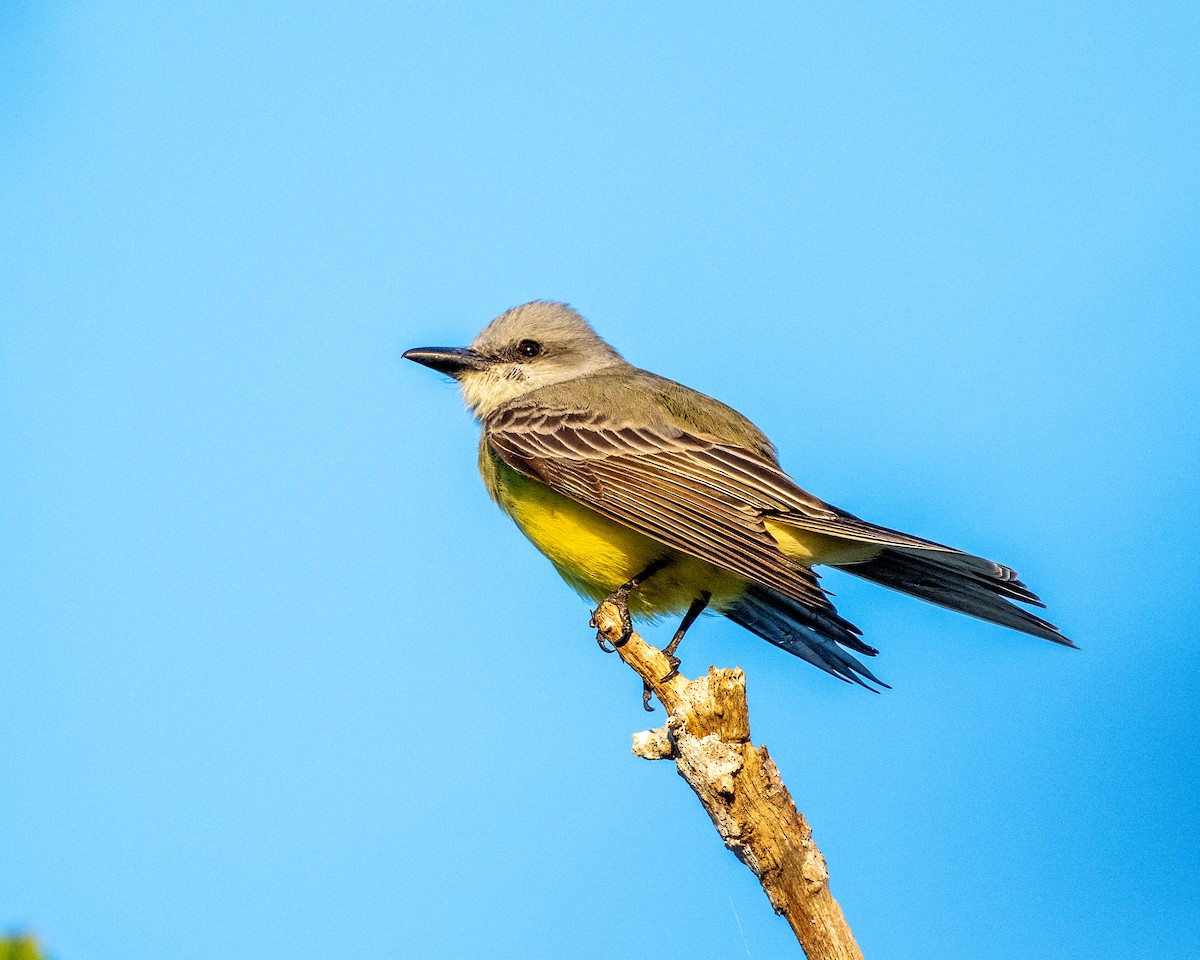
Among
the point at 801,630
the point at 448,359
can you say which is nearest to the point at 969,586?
the point at 801,630

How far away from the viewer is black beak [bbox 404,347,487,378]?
258 inches

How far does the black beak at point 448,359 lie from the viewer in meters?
6.55

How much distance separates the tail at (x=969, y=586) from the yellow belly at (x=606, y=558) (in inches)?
28.7

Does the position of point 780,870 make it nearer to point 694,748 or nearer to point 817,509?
point 694,748

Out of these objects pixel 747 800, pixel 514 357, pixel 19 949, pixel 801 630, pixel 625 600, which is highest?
pixel 514 357

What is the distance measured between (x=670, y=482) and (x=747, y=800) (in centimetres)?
212

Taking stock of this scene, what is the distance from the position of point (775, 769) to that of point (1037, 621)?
64.0 inches

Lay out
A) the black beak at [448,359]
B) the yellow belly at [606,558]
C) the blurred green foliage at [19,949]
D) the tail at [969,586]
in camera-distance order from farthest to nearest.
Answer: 1. the black beak at [448,359]
2. the yellow belly at [606,558]
3. the tail at [969,586]
4. the blurred green foliage at [19,949]

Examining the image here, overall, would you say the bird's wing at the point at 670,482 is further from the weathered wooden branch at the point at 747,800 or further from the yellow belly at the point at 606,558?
the weathered wooden branch at the point at 747,800

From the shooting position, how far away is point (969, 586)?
4891mm

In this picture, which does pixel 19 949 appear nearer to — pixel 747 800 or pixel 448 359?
pixel 747 800

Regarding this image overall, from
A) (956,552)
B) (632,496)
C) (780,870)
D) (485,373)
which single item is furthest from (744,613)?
(780,870)

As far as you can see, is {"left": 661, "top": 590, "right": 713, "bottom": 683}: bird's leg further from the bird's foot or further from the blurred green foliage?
the blurred green foliage

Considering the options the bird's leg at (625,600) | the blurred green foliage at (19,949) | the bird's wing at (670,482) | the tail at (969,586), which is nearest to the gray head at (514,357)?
the bird's wing at (670,482)
